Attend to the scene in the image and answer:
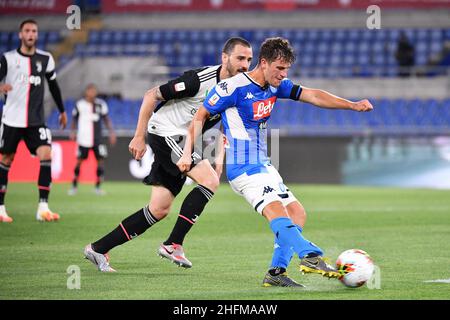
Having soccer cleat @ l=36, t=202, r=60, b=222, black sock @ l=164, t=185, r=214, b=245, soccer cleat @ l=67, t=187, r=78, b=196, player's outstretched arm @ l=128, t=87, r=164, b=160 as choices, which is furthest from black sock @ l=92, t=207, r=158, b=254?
soccer cleat @ l=67, t=187, r=78, b=196

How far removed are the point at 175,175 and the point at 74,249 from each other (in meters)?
1.93

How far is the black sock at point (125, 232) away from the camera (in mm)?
7762

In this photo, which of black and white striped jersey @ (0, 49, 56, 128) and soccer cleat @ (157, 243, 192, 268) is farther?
black and white striped jersey @ (0, 49, 56, 128)

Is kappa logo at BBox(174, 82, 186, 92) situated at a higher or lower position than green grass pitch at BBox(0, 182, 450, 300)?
higher

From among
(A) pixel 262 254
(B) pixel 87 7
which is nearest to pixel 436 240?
(A) pixel 262 254

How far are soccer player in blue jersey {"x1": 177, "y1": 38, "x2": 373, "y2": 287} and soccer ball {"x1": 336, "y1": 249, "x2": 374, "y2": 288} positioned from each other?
1.21 feet

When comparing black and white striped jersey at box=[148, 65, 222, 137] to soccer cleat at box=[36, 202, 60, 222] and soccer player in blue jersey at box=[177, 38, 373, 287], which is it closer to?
soccer player in blue jersey at box=[177, 38, 373, 287]

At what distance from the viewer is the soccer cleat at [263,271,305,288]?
686cm

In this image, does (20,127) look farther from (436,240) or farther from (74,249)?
(436,240)

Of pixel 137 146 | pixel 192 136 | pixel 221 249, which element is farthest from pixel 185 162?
pixel 221 249

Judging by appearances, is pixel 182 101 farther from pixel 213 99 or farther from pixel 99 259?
pixel 99 259

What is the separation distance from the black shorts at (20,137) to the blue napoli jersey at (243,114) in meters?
5.15

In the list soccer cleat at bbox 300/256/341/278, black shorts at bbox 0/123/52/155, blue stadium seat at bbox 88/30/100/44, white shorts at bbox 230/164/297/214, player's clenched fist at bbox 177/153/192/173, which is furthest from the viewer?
blue stadium seat at bbox 88/30/100/44

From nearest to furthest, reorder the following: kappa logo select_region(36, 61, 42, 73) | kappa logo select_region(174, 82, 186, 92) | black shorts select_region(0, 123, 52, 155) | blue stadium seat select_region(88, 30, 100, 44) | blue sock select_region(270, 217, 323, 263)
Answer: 1. blue sock select_region(270, 217, 323, 263)
2. kappa logo select_region(174, 82, 186, 92)
3. black shorts select_region(0, 123, 52, 155)
4. kappa logo select_region(36, 61, 42, 73)
5. blue stadium seat select_region(88, 30, 100, 44)
